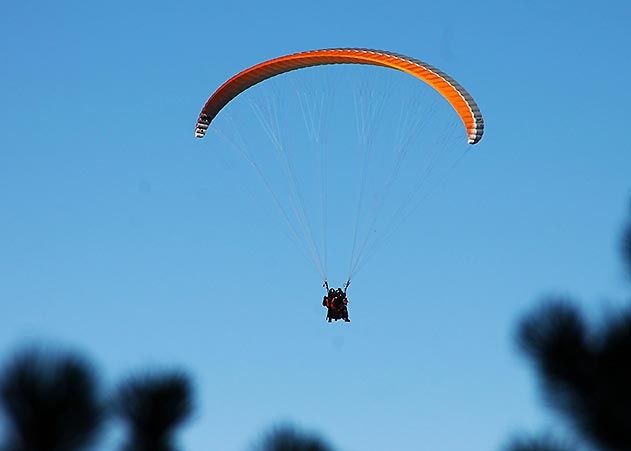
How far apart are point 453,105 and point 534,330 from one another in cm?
2661

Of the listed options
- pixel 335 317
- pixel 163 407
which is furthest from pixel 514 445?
pixel 335 317

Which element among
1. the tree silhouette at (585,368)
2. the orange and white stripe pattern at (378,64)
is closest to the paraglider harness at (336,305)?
the orange and white stripe pattern at (378,64)

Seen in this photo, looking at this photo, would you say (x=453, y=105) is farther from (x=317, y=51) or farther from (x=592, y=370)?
(x=592, y=370)

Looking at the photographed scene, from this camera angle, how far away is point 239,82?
3719cm

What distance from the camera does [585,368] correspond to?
7.93 meters

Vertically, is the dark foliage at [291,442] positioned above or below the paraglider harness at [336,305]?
below

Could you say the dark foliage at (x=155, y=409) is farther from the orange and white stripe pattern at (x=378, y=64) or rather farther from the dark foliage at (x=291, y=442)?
the orange and white stripe pattern at (x=378, y=64)

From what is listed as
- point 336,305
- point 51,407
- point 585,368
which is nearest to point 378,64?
point 336,305

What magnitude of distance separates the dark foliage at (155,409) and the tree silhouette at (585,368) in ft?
6.52

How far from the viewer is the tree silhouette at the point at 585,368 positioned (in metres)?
7.66

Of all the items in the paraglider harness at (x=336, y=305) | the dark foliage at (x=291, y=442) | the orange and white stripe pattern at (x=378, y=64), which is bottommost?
the dark foliage at (x=291, y=442)

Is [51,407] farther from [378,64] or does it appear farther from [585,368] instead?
[378,64]

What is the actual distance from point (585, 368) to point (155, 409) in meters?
2.44

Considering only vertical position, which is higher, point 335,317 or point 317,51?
point 317,51
